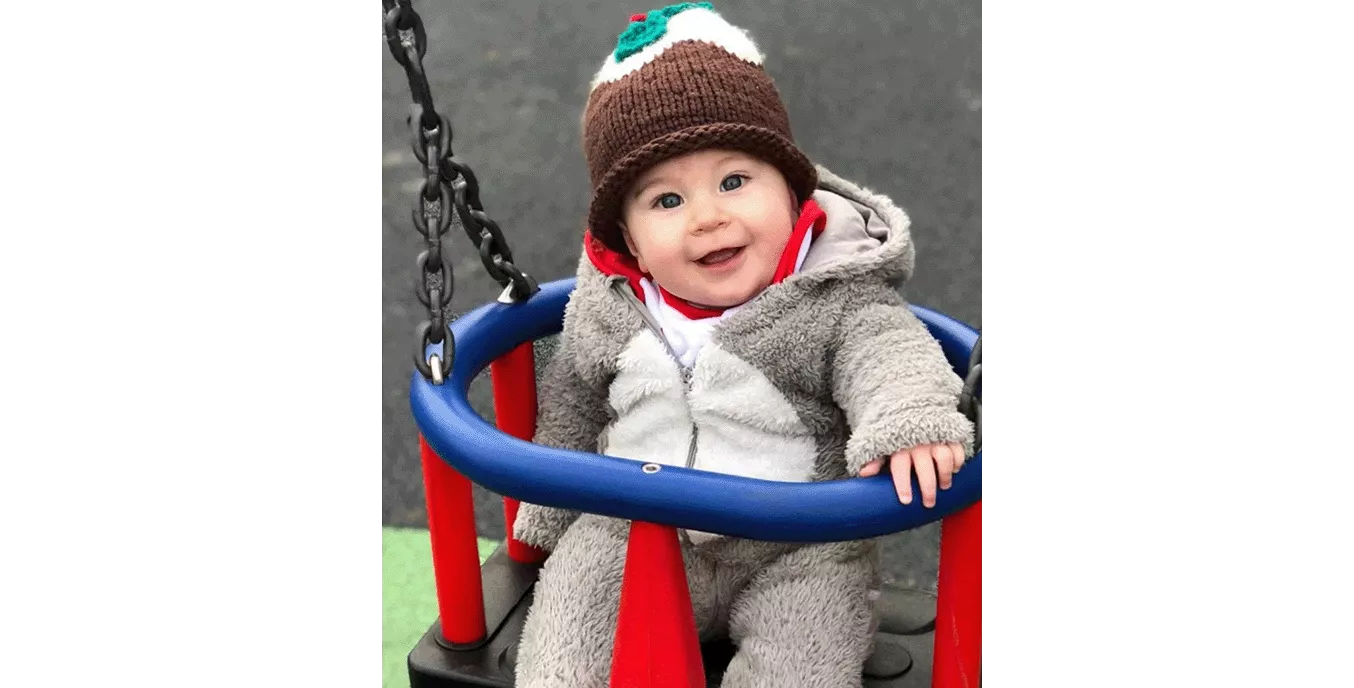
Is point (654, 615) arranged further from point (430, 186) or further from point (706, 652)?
point (430, 186)

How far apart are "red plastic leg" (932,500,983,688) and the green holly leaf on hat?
0.50 metres

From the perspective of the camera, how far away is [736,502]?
730 mm

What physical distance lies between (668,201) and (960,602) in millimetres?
419

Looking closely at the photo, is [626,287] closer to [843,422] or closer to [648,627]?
[843,422]

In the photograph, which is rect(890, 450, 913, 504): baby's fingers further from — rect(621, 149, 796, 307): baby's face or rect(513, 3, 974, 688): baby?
rect(621, 149, 796, 307): baby's face

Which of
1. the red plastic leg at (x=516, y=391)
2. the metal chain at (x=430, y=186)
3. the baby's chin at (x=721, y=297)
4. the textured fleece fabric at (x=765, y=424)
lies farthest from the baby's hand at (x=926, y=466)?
the red plastic leg at (x=516, y=391)

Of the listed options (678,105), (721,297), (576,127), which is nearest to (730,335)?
(721,297)

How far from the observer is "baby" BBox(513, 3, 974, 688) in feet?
3.01

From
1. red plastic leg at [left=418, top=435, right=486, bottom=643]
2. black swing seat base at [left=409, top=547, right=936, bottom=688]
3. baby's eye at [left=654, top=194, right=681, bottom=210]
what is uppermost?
baby's eye at [left=654, top=194, right=681, bottom=210]

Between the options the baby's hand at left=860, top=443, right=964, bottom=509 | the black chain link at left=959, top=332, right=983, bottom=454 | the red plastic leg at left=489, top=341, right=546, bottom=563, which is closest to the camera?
the black chain link at left=959, top=332, right=983, bottom=454

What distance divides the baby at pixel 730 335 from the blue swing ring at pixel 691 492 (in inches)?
5.6

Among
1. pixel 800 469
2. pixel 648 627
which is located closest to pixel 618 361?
pixel 800 469

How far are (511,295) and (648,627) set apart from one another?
44 cm

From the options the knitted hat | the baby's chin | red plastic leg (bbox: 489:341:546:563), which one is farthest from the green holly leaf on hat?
red plastic leg (bbox: 489:341:546:563)
